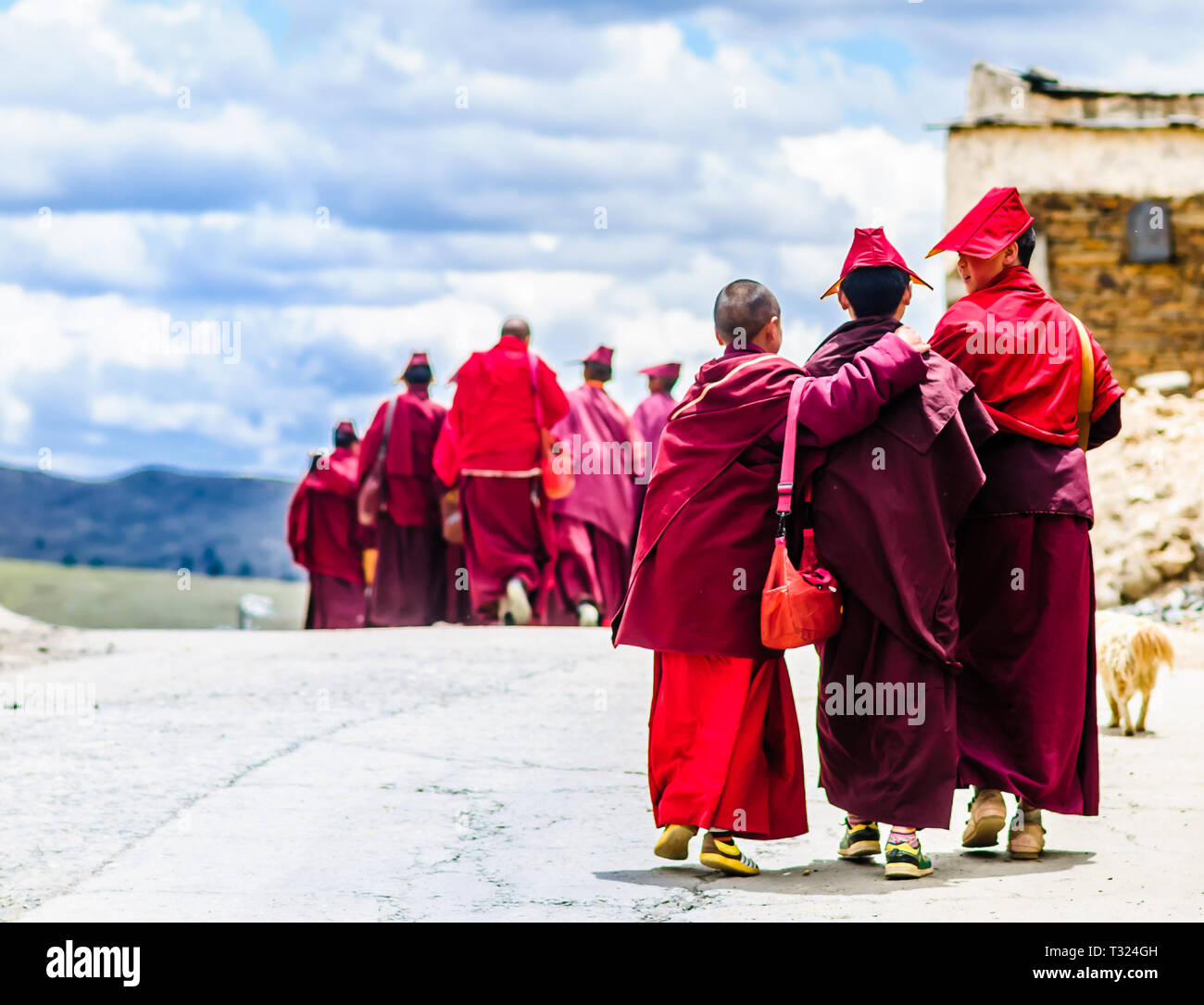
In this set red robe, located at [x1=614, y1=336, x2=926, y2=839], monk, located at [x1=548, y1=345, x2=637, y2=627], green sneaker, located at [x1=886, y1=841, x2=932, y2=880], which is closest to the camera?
green sneaker, located at [x1=886, y1=841, x2=932, y2=880]

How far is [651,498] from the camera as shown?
532 cm

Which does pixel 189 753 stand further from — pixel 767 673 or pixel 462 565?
pixel 462 565

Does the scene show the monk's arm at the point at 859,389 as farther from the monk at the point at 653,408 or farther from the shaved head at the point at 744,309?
the monk at the point at 653,408

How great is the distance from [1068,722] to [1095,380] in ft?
3.59

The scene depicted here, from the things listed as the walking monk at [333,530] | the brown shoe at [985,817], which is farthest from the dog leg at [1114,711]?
the walking monk at [333,530]

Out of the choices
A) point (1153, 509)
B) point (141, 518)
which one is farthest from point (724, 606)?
point (141, 518)

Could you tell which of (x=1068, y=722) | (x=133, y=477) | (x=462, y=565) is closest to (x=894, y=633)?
(x=1068, y=722)

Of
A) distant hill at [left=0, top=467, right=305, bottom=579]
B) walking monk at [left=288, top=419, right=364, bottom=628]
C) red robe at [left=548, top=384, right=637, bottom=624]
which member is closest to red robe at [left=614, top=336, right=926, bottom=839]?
red robe at [left=548, top=384, right=637, bottom=624]

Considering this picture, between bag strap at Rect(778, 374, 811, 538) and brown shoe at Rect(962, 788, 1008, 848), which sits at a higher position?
bag strap at Rect(778, 374, 811, 538)

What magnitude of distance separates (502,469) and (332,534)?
381 cm

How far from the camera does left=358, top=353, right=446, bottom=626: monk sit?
13391mm

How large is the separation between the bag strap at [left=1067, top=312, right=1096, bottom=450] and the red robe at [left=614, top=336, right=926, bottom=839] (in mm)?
868

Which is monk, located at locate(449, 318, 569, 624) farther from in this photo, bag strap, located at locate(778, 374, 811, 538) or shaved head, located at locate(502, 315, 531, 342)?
bag strap, located at locate(778, 374, 811, 538)

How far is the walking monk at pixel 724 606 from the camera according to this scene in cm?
507
